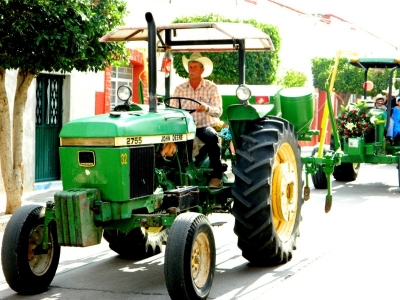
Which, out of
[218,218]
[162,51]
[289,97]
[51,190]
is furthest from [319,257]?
[51,190]

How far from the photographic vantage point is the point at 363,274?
8.01 m

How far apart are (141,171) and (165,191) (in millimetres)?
533

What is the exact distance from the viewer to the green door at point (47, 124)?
15.5m

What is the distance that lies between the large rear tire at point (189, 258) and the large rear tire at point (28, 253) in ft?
4.10

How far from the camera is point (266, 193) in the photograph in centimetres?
776

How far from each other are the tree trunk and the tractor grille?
4685 millimetres

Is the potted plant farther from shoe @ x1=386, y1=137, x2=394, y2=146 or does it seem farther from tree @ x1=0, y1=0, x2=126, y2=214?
tree @ x1=0, y1=0, x2=126, y2=214

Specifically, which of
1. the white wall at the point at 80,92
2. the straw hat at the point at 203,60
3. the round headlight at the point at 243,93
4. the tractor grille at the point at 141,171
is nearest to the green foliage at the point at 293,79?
the white wall at the point at 80,92

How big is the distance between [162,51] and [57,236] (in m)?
2.71

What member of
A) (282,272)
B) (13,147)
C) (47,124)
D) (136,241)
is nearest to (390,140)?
(47,124)

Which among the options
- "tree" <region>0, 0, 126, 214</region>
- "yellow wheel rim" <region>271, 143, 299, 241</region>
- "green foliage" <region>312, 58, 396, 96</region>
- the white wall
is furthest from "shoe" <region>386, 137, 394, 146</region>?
"green foliage" <region>312, 58, 396, 96</region>

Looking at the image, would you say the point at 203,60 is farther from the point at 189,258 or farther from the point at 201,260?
the point at 189,258

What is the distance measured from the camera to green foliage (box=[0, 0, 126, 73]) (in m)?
10.3

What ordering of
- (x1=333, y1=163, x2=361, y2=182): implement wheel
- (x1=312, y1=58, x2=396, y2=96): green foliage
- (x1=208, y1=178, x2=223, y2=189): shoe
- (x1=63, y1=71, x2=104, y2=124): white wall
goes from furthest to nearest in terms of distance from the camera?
(x1=312, y1=58, x2=396, y2=96): green foliage < (x1=333, y1=163, x2=361, y2=182): implement wheel < (x1=63, y1=71, x2=104, y2=124): white wall < (x1=208, y1=178, x2=223, y2=189): shoe
